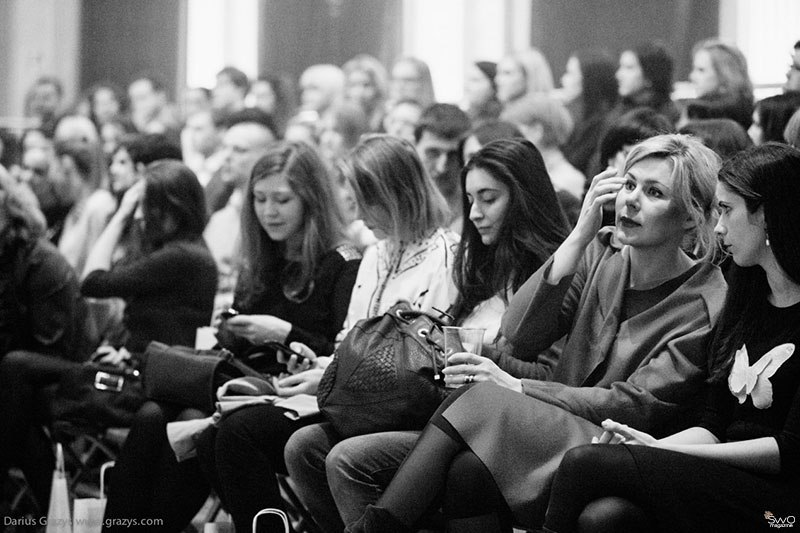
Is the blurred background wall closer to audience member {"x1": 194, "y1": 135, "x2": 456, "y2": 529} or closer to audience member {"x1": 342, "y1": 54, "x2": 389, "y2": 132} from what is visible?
audience member {"x1": 342, "y1": 54, "x2": 389, "y2": 132}

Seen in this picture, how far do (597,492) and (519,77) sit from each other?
16.6ft

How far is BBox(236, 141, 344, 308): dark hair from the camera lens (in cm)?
450

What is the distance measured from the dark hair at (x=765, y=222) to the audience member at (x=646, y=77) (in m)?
3.77

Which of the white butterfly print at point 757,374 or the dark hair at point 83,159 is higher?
the dark hair at point 83,159

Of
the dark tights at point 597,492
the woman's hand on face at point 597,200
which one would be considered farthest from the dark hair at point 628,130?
the dark tights at point 597,492

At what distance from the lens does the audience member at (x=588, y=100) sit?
6640mm

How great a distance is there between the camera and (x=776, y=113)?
464cm

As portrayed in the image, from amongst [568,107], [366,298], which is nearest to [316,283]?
[366,298]

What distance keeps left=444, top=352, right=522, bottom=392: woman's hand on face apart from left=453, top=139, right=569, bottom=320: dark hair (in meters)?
0.54

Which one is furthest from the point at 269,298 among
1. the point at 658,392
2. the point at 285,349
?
the point at 658,392

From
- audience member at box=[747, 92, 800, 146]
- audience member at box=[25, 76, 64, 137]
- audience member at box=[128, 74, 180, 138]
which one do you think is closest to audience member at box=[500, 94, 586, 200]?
audience member at box=[747, 92, 800, 146]

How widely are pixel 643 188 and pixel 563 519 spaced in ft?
2.99

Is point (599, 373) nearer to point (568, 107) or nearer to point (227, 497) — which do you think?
point (227, 497)

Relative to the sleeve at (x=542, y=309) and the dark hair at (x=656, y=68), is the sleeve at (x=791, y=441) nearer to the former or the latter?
the sleeve at (x=542, y=309)
